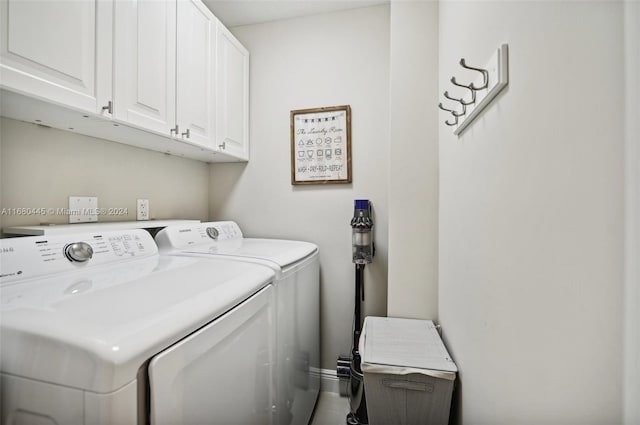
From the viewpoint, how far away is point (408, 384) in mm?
1129

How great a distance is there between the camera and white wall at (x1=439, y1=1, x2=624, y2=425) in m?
0.41

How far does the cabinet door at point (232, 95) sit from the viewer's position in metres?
1.92

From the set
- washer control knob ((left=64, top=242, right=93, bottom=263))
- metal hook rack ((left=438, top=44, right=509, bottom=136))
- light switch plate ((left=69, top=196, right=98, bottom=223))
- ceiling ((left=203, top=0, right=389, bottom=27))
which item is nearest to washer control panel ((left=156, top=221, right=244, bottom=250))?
light switch plate ((left=69, top=196, right=98, bottom=223))

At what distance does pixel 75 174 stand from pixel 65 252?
59 centimetres

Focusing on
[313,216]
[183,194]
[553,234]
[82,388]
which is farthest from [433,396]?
[183,194]

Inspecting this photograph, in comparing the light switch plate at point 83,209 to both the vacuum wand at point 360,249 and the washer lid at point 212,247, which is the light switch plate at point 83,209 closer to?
the washer lid at point 212,247

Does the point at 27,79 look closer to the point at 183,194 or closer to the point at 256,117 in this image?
the point at 183,194

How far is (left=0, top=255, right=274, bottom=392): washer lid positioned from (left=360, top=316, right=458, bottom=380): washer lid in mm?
624

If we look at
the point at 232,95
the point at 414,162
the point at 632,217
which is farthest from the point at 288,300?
the point at 232,95

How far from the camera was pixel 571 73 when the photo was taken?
0.49 metres

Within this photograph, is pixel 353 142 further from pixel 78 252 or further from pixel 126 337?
pixel 126 337

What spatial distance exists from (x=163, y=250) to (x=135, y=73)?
0.85 m

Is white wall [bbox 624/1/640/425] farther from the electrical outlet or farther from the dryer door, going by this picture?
the electrical outlet

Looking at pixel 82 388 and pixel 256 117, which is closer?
pixel 82 388
